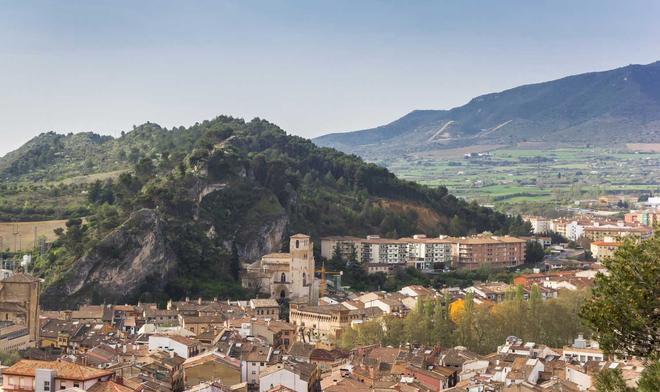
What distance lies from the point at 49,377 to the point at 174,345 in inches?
523

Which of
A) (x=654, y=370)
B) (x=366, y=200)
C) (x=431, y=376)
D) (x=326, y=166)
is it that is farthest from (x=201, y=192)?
(x=654, y=370)

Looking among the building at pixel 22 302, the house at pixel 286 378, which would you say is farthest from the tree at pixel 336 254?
the house at pixel 286 378

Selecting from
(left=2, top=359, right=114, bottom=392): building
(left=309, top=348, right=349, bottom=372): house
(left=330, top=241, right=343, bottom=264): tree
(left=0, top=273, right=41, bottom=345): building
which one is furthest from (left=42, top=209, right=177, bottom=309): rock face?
(left=2, top=359, right=114, bottom=392): building

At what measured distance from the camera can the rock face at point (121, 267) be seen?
51.3m

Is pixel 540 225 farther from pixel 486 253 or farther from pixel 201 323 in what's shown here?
pixel 201 323

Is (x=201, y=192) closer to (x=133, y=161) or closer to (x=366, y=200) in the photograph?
(x=366, y=200)

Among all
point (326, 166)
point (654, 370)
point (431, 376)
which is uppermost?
point (326, 166)

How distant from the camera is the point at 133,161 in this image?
284 feet

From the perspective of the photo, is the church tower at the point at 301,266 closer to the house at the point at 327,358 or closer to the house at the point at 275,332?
the house at the point at 275,332

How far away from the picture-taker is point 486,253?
6706cm

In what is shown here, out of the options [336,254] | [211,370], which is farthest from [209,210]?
[211,370]

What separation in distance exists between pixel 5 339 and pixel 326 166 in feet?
Result: 165

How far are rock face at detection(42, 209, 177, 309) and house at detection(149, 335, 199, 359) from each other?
1537cm

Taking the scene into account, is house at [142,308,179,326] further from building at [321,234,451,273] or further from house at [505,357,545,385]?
building at [321,234,451,273]
